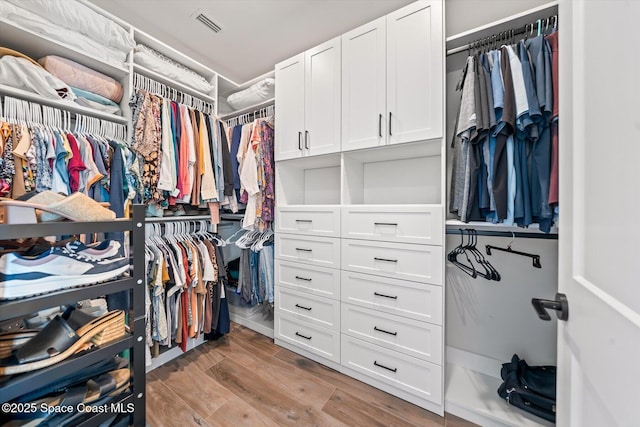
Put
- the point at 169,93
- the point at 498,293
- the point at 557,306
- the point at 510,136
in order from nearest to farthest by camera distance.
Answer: the point at 557,306 → the point at 510,136 → the point at 498,293 → the point at 169,93

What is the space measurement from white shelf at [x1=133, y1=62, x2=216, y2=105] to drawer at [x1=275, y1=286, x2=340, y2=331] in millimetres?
1816

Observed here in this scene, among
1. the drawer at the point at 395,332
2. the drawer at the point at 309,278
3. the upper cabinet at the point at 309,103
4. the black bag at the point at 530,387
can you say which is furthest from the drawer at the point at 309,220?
the black bag at the point at 530,387

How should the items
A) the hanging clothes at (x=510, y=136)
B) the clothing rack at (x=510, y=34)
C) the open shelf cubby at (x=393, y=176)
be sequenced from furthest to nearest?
1. the open shelf cubby at (x=393, y=176)
2. the clothing rack at (x=510, y=34)
3. the hanging clothes at (x=510, y=136)

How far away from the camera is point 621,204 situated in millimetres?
407

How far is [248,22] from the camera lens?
1.87 meters

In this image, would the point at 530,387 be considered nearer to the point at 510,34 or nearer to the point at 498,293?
the point at 498,293

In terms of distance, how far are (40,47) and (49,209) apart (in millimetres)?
1471

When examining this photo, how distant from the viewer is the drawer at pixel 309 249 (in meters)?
1.71

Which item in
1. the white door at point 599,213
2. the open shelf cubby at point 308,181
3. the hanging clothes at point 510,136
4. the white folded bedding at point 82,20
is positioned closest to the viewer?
the white door at point 599,213

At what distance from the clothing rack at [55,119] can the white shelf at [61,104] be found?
0.02 meters

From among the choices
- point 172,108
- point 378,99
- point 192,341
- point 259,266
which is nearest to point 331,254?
point 259,266

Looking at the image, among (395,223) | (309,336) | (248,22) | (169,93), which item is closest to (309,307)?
(309,336)

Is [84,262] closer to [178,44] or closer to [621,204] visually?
[621,204]

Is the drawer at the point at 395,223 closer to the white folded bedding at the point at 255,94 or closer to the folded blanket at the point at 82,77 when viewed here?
the white folded bedding at the point at 255,94
